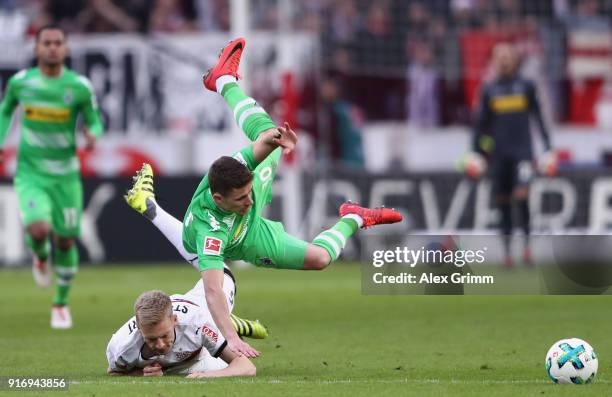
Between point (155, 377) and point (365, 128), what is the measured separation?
14180 millimetres

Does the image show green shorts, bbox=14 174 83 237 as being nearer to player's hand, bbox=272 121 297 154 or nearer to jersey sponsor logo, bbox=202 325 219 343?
player's hand, bbox=272 121 297 154

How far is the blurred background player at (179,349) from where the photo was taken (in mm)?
8094

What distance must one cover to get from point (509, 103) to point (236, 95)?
848 centimetres

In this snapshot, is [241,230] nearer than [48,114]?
Yes

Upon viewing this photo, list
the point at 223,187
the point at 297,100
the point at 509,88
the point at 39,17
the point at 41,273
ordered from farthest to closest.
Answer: the point at 39,17 < the point at 297,100 < the point at 509,88 < the point at 41,273 < the point at 223,187

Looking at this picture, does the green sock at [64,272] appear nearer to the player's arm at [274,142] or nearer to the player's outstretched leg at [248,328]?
the player's outstretched leg at [248,328]

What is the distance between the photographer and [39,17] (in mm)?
22688

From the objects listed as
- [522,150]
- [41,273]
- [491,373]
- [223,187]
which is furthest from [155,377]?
[522,150]

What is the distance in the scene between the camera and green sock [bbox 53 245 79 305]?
12273mm

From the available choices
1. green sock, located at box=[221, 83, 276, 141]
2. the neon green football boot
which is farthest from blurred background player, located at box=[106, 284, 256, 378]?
the neon green football boot

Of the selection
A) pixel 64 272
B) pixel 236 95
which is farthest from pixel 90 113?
pixel 236 95

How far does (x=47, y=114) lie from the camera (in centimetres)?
1259

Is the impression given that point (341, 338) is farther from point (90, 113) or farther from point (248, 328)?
point (90, 113)

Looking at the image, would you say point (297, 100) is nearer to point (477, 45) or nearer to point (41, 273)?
point (477, 45)
